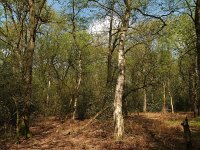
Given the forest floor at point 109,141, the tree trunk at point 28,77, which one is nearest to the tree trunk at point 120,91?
the forest floor at point 109,141

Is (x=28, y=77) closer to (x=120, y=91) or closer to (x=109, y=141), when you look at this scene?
(x=120, y=91)

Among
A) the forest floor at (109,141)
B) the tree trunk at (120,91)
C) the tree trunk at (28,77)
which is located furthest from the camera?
the tree trunk at (28,77)

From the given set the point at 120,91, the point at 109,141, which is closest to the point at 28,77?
the point at 120,91

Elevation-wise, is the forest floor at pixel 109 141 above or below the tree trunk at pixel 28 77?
below

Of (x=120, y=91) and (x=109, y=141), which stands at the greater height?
(x=120, y=91)

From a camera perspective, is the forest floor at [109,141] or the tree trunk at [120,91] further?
the tree trunk at [120,91]

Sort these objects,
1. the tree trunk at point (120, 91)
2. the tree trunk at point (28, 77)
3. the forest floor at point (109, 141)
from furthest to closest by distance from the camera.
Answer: the tree trunk at point (28, 77), the tree trunk at point (120, 91), the forest floor at point (109, 141)

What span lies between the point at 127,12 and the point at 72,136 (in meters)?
7.78

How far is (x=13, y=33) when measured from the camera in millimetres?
33438

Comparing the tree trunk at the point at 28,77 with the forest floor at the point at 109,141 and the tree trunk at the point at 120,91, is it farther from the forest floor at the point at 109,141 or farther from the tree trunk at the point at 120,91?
the tree trunk at the point at 120,91

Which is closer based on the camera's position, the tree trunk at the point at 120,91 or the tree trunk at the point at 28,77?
the tree trunk at the point at 120,91

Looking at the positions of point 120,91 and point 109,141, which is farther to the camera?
point 120,91

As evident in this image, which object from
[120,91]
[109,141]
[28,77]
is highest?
[28,77]

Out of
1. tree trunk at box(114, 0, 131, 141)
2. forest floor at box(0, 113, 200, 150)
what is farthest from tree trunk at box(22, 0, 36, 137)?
tree trunk at box(114, 0, 131, 141)
